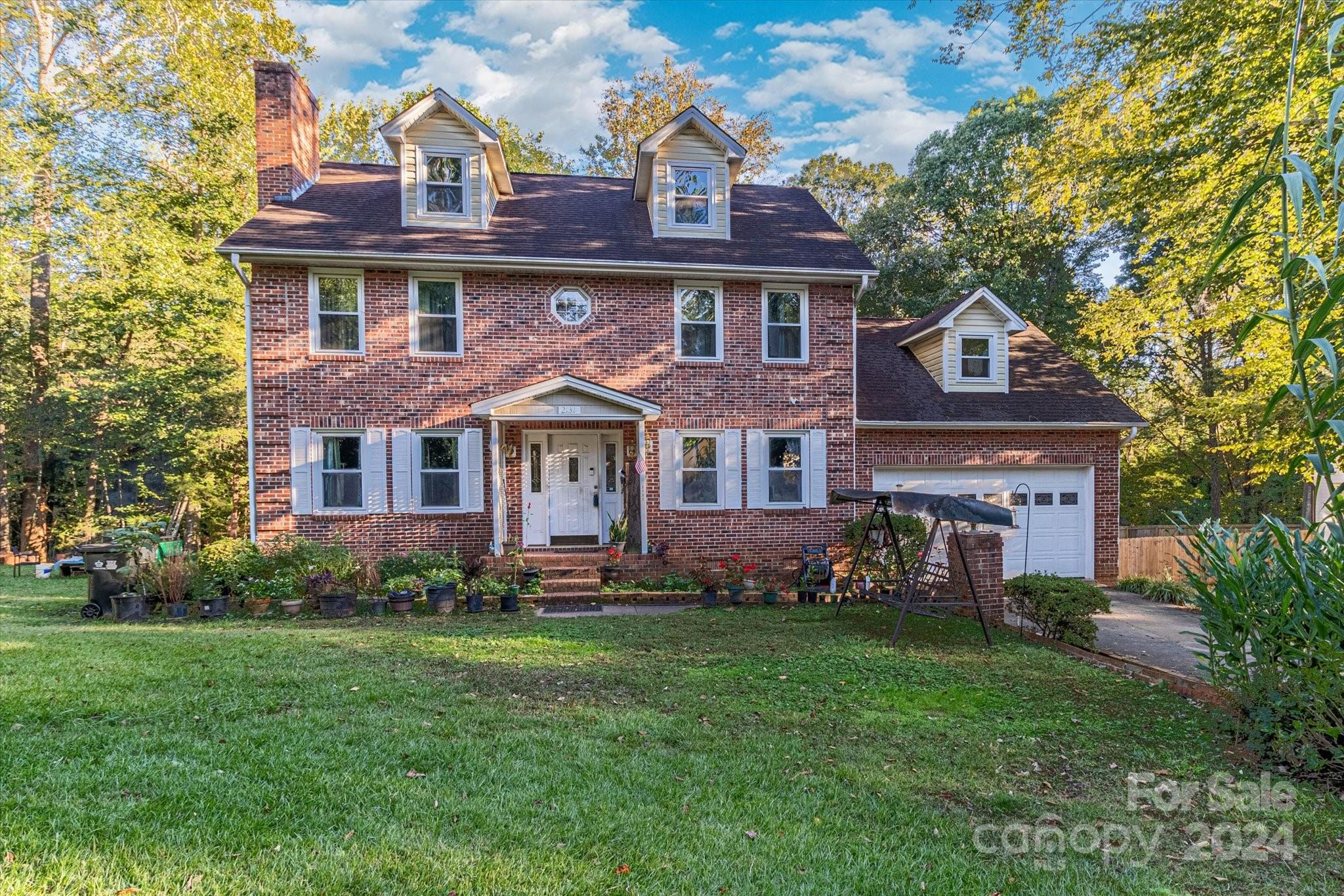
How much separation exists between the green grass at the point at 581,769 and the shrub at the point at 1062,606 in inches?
36.3

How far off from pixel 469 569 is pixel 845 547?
6.98 meters

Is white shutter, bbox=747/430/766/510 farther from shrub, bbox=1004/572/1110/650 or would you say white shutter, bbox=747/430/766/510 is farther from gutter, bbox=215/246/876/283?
shrub, bbox=1004/572/1110/650

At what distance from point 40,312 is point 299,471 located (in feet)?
41.6

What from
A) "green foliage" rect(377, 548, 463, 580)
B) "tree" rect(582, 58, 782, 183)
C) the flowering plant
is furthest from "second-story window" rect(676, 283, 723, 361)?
"tree" rect(582, 58, 782, 183)

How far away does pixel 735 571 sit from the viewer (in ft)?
35.7

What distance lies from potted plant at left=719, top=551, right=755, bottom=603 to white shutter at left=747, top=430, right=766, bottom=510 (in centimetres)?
119

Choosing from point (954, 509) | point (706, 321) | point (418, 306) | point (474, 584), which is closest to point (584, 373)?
point (706, 321)

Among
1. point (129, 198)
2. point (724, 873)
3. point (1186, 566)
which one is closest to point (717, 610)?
point (1186, 566)

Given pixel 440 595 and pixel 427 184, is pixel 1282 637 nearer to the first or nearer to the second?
pixel 440 595

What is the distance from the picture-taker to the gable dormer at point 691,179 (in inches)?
492

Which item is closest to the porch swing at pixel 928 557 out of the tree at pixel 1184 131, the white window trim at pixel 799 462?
the white window trim at pixel 799 462

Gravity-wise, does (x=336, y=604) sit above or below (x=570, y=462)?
below

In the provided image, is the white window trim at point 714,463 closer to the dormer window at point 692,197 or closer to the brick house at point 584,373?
the brick house at point 584,373

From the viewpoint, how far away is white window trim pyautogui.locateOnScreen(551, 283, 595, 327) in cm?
1173
